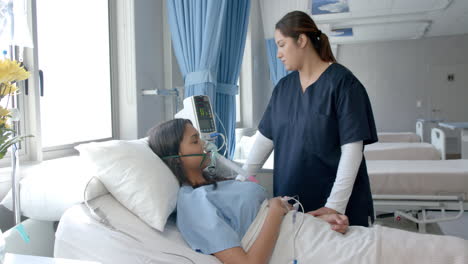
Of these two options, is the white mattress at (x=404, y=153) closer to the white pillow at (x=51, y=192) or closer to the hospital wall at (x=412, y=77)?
the white pillow at (x=51, y=192)

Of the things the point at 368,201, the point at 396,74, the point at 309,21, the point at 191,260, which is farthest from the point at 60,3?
the point at 396,74

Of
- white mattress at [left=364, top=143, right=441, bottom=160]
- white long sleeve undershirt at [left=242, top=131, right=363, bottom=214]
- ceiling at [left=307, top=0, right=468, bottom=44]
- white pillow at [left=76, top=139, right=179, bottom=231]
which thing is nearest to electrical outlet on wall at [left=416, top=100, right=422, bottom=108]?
ceiling at [left=307, top=0, right=468, bottom=44]

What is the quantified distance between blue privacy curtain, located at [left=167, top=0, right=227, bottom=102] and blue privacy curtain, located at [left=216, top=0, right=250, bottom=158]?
0.81 feet

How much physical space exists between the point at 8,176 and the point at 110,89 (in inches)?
37.6

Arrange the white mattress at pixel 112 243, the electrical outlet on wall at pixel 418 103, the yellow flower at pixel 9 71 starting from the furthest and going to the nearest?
the electrical outlet on wall at pixel 418 103
the white mattress at pixel 112 243
the yellow flower at pixel 9 71

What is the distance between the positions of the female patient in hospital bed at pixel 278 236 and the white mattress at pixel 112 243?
0.25 feet

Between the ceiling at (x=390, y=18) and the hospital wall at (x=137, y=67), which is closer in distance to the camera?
the hospital wall at (x=137, y=67)

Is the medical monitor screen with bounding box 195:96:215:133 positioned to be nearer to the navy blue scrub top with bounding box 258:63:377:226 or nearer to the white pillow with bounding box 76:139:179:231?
the navy blue scrub top with bounding box 258:63:377:226

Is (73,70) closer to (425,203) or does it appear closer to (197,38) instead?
(197,38)

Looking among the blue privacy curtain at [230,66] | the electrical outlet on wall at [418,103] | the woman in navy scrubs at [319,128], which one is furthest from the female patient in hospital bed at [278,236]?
the electrical outlet on wall at [418,103]

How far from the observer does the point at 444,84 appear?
300 inches

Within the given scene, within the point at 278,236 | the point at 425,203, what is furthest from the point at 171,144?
the point at 425,203

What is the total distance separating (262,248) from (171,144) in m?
0.55

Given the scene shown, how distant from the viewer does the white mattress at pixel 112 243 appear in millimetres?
1052
